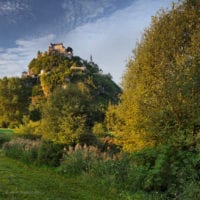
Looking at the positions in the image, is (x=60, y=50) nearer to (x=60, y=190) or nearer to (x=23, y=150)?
(x=23, y=150)

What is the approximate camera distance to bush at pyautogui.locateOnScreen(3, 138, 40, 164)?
53.9 ft

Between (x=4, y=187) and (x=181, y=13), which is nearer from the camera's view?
(x=4, y=187)

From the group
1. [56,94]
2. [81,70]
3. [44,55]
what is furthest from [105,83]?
[56,94]

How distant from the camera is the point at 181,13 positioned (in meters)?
12.4

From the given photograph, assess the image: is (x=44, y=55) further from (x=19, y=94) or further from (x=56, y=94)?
(x=56, y=94)

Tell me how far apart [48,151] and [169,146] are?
8636 mm

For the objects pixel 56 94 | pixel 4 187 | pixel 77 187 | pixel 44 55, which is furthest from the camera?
pixel 44 55

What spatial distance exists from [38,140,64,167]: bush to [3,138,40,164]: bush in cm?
79

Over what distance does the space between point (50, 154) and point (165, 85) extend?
830cm

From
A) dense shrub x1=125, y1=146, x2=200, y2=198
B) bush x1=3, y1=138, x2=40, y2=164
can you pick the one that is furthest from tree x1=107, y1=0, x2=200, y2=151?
bush x1=3, y1=138, x2=40, y2=164

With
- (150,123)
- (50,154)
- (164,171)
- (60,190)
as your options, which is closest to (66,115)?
(50,154)

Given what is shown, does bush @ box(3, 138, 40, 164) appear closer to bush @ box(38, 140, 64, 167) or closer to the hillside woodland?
the hillside woodland

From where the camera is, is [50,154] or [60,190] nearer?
[60,190]

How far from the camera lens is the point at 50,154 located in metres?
15.4
